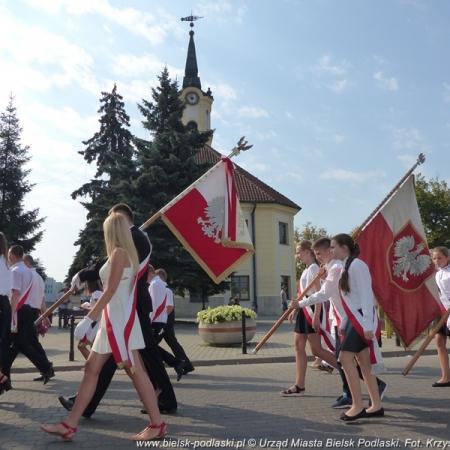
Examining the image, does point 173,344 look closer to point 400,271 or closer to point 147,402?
point 400,271

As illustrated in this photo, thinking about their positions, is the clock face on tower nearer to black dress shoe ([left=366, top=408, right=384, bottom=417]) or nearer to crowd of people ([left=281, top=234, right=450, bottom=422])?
crowd of people ([left=281, top=234, right=450, bottom=422])

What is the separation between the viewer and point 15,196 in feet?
120

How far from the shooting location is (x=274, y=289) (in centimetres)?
3822

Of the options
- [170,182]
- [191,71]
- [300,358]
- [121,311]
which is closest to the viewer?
[121,311]

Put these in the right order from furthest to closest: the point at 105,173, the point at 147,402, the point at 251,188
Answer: the point at 251,188 < the point at 105,173 < the point at 147,402

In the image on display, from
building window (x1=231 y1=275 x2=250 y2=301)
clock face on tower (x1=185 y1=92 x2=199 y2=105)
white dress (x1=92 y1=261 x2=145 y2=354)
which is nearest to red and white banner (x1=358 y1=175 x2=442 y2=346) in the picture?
white dress (x1=92 y1=261 x2=145 y2=354)

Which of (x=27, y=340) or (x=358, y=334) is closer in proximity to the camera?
(x=358, y=334)

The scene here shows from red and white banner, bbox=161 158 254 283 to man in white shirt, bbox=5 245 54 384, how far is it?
229 cm

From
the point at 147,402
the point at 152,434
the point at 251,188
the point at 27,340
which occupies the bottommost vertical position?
the point at 152,434

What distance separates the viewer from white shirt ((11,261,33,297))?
25.9 ft

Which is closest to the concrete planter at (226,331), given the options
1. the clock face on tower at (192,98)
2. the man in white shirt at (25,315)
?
the man in white shirt at (25,315)

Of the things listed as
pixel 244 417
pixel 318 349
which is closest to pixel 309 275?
pixel 318 349

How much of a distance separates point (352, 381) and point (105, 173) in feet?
89.1

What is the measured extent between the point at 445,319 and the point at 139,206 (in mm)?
17785
